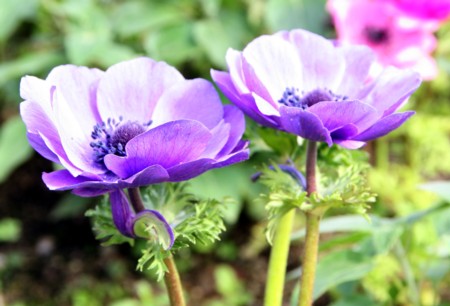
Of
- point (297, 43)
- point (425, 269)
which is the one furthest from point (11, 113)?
point (297, 43)

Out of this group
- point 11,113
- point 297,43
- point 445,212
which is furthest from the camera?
point 11,113

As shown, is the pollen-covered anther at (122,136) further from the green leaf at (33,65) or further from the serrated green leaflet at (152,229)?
the green leaf at (33,65)

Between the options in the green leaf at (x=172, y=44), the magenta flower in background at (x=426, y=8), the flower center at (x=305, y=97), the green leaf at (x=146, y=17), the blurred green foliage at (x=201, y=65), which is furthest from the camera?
the green leaf at (x=146, y=17)

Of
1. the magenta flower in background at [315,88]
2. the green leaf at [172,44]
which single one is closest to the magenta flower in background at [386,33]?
the green leaf at [172,44]

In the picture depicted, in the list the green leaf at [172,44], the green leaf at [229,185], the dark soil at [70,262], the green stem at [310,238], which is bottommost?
the dark soil at [70,262]

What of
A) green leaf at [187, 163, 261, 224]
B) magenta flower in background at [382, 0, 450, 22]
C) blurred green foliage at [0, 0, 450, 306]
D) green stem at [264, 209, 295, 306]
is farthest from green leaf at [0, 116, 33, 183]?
green stem at [264, 209, 295, 306]

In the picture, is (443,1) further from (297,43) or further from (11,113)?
(11,113)

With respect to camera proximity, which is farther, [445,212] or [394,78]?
[445,212]

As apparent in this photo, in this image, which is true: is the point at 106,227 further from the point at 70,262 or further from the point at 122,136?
the point at 70,262
